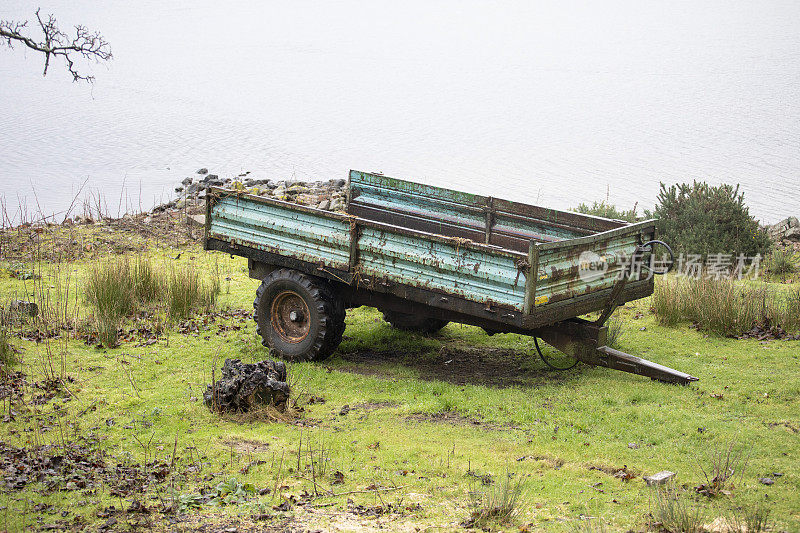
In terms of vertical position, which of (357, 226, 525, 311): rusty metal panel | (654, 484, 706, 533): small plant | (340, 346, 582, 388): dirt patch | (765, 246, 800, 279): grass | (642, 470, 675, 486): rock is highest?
(765, 246, 800, 279): grass

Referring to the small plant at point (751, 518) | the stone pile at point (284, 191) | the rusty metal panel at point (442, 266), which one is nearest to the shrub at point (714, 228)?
the stone pile at point (284, 191)

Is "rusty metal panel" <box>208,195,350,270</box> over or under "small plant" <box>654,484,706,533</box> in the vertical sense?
over

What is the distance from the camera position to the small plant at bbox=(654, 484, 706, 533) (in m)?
4.79

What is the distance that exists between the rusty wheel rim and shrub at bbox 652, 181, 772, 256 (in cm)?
656

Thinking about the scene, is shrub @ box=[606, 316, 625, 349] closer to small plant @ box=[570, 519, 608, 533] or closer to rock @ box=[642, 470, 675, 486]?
rock @ box=[642, 470, 675, 486]

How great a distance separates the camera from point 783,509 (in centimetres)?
513

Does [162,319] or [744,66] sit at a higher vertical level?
[744,66]

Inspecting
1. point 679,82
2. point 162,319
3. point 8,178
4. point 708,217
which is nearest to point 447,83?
point 679,82

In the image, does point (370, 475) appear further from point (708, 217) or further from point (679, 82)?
point (679, 82)

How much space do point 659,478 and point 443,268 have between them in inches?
108

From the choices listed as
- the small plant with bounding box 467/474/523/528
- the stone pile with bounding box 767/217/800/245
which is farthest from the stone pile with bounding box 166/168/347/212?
the small plant with bounding box 467/474/523/528

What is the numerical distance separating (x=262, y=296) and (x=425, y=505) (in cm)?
386

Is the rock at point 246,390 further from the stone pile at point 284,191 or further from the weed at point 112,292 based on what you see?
the stone pile at point 284,191

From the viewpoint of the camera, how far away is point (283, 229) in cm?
844
